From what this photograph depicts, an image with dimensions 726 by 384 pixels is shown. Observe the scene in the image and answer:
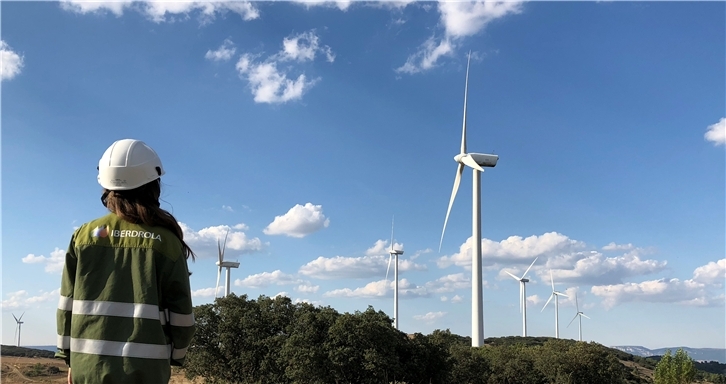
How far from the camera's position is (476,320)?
71688 mm

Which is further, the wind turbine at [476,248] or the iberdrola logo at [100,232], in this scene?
the wind turbine at [476,248]

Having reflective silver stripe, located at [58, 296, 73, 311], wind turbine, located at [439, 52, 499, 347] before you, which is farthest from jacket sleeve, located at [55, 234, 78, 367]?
wind turbine, located at [439, 52, 499, 347]

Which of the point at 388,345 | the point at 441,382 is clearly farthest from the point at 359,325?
the point at 441,382

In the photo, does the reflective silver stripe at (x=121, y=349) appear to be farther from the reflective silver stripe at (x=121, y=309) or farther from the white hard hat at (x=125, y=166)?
the white hard hat at (x=125, y=166)

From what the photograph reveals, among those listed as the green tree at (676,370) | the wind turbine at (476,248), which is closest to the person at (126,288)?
the wind turbine at (476,248)

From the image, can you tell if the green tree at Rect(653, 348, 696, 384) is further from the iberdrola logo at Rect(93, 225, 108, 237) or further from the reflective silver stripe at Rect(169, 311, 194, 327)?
the iberdrola logo at Rect(93, 225, 108, 237)

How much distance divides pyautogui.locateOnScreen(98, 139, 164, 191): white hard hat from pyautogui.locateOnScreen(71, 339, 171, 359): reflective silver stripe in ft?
3.89

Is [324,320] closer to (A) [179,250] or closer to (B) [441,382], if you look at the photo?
(B) [441,382]

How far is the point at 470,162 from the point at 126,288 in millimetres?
71101

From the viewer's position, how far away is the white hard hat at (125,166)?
4598 millimetres

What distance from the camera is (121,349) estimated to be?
166 inches

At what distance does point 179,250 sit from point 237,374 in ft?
178

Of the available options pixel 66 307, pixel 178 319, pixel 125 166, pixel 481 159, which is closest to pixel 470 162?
pixel 481 159

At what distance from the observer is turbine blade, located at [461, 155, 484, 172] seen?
72.0 m
